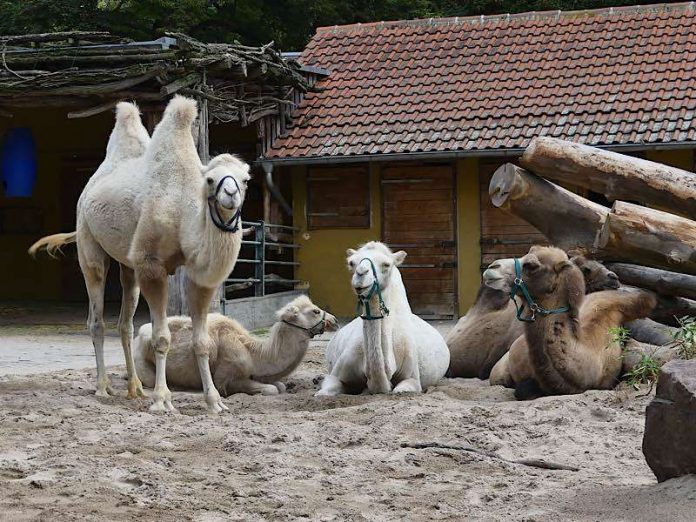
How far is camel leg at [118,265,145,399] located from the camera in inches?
342

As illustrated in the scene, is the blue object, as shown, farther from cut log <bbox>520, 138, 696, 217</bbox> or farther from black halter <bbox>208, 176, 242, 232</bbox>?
black halter <bbox>208, 176, 242, 232</bbox>

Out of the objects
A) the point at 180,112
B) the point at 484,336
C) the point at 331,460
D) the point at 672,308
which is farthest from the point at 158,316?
the point at 672,308

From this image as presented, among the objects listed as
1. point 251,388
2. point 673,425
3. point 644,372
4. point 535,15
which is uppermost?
point 535,15

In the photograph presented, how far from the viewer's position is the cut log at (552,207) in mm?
9305

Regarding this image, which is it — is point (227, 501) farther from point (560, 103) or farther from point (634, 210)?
point (560, 103)

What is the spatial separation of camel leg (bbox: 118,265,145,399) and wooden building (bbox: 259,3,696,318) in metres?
9.09

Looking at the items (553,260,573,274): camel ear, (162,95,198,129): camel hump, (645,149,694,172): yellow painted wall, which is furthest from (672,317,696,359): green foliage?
(645,149,694,172): yellow painted wall

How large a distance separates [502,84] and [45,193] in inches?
350

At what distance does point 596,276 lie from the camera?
9375 mm

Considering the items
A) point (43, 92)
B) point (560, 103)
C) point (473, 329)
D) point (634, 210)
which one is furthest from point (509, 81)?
point (634, 210)

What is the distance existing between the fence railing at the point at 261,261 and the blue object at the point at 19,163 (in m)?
4.75

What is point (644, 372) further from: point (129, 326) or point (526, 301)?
point (129, 326)

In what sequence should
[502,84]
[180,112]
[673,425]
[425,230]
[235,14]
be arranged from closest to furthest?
[673,425] → [180,112] → [425,230] → [502,84] → [235,14]

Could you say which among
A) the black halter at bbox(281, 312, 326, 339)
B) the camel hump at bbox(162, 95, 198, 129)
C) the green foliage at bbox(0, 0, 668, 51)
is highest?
the green foliage at bbox(0, 0, 668, 51)
